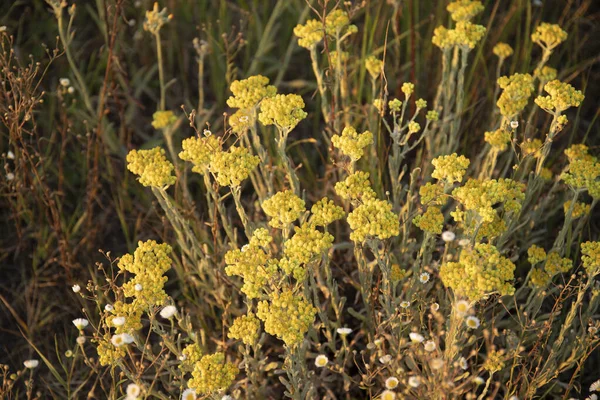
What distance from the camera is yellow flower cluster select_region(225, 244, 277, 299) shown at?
1.81 meters

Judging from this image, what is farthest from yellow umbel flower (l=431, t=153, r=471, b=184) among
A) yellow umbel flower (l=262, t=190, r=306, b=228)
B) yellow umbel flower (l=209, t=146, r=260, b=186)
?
yellow umbel flower (l=209, t=146, r=260, b=186)

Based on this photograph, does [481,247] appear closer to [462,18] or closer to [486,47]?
[462,18]

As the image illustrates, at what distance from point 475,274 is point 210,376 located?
0.81 metres

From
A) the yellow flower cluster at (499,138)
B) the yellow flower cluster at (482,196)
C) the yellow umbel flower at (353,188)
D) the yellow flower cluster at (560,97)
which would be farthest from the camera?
the yellow flower cluster at (499,138)

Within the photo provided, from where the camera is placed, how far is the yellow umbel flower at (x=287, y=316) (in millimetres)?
1748

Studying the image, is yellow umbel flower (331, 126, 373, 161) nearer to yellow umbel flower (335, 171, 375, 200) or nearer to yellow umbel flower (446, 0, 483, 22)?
yellow umbel flower (335, 171, 375, 200)

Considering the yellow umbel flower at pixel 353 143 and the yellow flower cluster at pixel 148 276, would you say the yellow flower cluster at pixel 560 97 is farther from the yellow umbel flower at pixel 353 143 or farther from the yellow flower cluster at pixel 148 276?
the yellow flower cluster at pixel 148 276

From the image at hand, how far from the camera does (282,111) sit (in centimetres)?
200

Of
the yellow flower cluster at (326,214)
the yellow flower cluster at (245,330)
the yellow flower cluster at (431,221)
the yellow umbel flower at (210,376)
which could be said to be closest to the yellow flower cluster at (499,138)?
the yellow flower cluster at (431,221)

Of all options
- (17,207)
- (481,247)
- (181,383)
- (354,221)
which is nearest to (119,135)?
(17,207)

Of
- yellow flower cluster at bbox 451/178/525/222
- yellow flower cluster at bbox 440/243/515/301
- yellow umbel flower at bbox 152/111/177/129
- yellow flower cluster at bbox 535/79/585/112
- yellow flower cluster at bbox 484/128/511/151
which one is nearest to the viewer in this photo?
yellow flower cluster at bbox 440/243/515/301

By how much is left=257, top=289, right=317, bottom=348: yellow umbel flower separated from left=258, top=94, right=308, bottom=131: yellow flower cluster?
0.55 m

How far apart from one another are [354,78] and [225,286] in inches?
57.4

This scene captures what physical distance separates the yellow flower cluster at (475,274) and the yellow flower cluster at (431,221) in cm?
19
